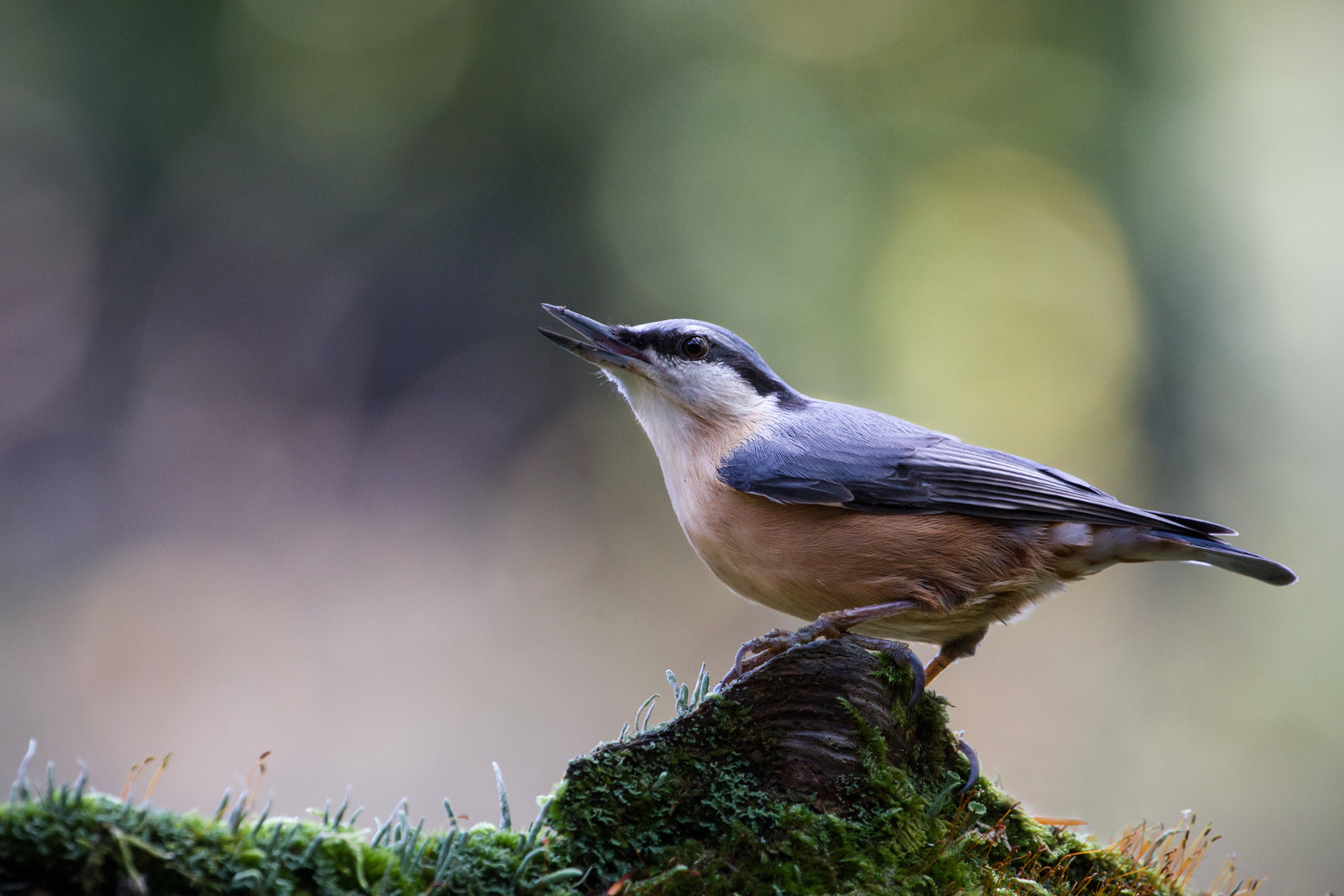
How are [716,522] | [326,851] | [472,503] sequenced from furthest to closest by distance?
[472,503] < [716,522] < [326,851]

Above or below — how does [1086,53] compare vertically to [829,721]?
above

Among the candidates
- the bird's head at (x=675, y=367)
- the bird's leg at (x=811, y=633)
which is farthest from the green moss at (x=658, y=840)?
the bird's head at (x=675, y=367)

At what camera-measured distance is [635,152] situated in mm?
6551

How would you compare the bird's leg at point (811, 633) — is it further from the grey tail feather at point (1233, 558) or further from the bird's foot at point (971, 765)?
the grey tail feather at point (1233, 558)

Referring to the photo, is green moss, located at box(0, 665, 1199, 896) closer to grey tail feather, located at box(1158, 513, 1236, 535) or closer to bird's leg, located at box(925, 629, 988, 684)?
bird's leg, located at box(925, 629, 988, 684)

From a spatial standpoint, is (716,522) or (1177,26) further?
(1177,26)

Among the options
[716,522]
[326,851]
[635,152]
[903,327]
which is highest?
[635,152]

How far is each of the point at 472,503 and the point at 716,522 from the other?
3.65 metres

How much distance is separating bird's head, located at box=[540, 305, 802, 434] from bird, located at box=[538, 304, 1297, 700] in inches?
4.4

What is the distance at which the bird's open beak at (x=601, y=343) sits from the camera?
10.1 ft

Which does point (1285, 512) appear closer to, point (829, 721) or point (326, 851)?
point (829, 721)

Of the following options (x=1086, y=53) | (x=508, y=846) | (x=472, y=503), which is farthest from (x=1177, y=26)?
(x=508, y=846)

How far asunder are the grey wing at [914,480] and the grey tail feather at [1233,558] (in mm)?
32

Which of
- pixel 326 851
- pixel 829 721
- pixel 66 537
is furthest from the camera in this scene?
pixel 66 537
